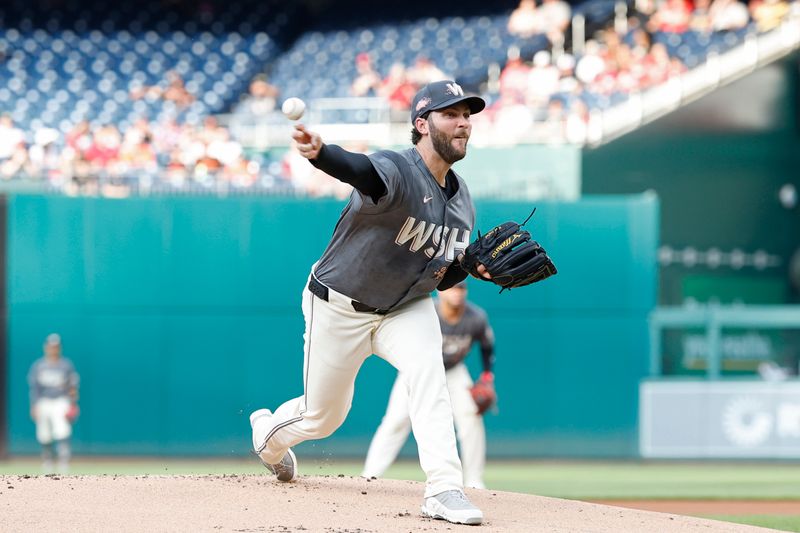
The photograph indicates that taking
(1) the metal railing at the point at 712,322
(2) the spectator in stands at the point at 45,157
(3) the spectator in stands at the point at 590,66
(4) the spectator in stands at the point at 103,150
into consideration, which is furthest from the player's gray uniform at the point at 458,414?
(3) the spectator in stands at the point at 590,66

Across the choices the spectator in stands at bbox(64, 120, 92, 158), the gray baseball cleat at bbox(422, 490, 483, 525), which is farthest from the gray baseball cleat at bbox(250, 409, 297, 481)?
the spectator in stands at bbox(64, 120, 92, 158)

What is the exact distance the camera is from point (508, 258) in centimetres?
513

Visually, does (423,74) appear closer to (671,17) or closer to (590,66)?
(590,66)

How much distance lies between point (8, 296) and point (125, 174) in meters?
1.75

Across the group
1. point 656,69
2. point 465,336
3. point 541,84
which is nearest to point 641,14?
point 656,69

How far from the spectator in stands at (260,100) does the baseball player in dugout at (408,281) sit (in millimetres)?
11114

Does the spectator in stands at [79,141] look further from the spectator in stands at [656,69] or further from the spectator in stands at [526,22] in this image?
the spectator in stands at [656,69]

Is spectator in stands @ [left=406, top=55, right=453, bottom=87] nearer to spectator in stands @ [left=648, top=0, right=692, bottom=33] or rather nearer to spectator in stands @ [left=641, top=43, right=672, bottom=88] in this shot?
spectator in stands @ [left=641, top=43, right=672, bottom=88]

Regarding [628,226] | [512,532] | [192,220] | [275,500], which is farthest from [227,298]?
[512,532]

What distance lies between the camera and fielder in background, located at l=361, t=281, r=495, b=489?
342 inches

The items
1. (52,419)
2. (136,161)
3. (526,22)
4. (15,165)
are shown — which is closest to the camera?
(52,419)

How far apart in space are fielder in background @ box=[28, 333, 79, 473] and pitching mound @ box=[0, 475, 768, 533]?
234 inches

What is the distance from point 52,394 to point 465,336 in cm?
461

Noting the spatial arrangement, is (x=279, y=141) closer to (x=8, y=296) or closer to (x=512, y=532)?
(x=8, y=296)
